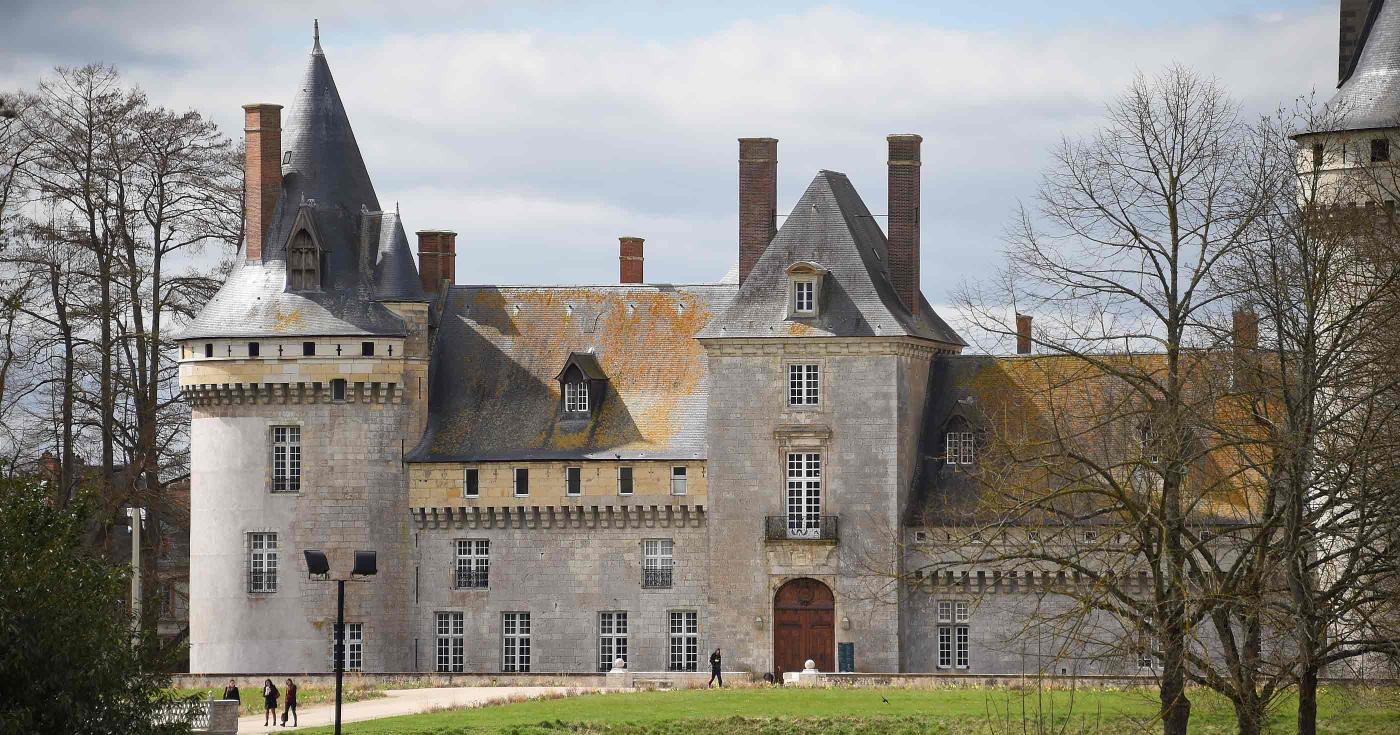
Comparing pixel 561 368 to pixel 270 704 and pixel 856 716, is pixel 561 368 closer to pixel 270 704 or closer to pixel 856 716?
pixel 270 704

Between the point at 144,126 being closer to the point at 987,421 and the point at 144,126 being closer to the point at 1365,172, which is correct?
the point at 987,421

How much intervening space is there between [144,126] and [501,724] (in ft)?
65.5

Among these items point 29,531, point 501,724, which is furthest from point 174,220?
point 29,531

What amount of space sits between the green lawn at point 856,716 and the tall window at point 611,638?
8.60 m

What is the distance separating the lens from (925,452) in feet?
161

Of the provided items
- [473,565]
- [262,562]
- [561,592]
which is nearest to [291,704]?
[262,562]

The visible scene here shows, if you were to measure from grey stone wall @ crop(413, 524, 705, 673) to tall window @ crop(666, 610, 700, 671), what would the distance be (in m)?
0.16

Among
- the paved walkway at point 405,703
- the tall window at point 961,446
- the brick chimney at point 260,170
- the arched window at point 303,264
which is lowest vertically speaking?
the paved walkway at point 405,703

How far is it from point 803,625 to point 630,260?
1053 centimetres

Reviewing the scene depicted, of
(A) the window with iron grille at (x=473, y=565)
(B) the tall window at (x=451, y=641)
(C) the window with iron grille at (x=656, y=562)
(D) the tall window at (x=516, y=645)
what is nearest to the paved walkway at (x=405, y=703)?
(D) the tall window at (x=516, y=645)

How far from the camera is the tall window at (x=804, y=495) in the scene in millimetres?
47969

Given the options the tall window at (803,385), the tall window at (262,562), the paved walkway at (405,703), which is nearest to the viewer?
the paved walkway at (405,703)

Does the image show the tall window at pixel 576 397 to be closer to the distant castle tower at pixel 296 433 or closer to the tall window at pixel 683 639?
the distant castle tower at pixel 296 433

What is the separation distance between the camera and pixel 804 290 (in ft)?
158
